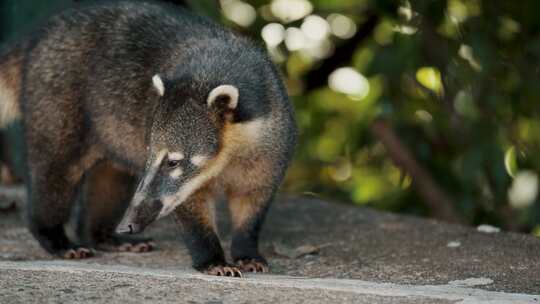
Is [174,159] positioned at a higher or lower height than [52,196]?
higher

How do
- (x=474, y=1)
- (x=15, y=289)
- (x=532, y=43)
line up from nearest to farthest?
1. (x=15, y=289)
2. (x=532, y=43)
3. (x=474, y=1)

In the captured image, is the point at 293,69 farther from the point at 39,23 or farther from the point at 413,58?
the point at 39,23

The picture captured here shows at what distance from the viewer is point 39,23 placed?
22.8 feet

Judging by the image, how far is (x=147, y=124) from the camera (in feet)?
20.5

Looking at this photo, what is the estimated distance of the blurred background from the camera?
7.96m

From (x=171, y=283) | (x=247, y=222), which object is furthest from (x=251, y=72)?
(x=171, y=283)

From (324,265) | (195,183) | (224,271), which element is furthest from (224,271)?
(324,265)

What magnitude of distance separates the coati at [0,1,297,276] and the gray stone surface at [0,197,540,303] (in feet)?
0.89

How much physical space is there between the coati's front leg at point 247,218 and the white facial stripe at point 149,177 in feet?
2.50

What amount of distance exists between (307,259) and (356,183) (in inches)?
142

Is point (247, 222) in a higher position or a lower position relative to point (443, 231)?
higher

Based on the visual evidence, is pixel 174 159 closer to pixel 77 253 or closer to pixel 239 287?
pixel 239 287

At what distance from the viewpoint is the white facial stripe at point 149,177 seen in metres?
5.58

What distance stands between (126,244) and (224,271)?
1.30 metres
